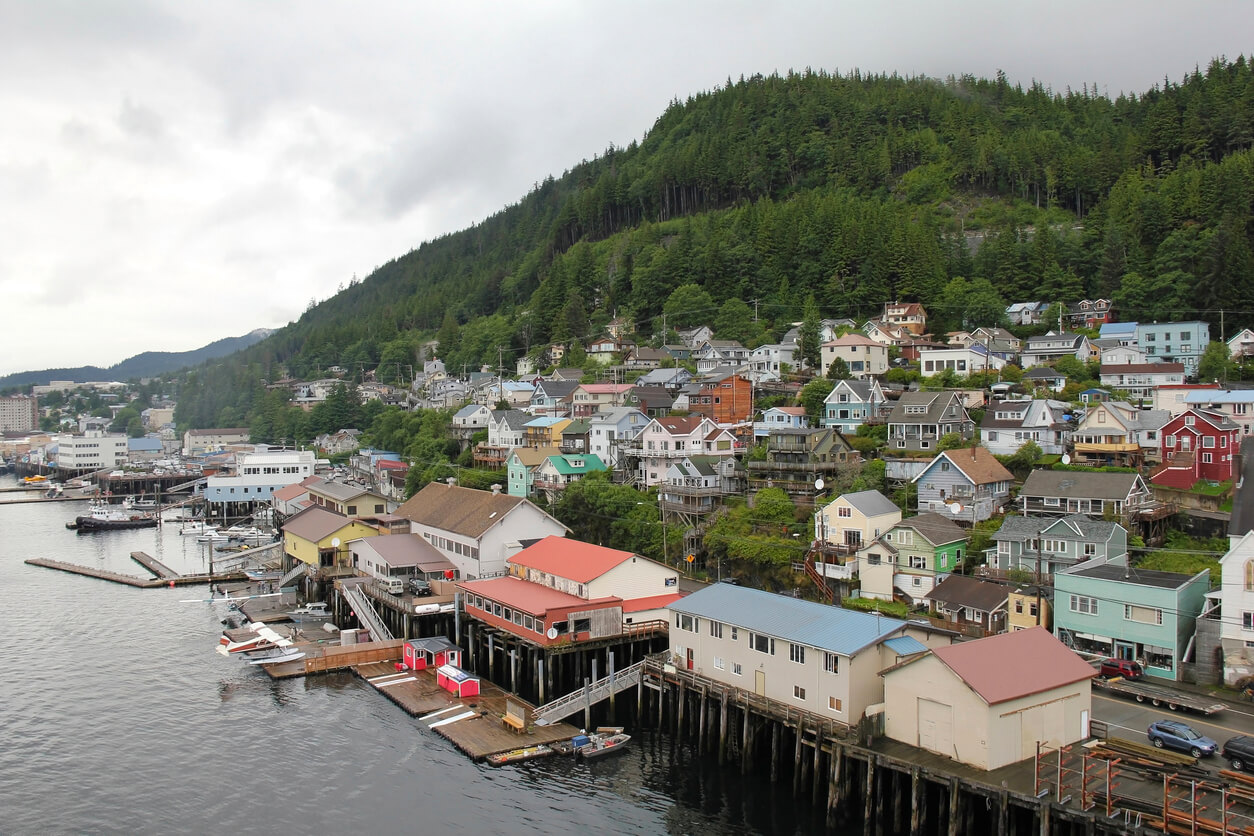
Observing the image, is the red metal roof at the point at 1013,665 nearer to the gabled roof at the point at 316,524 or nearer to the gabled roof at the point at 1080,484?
the gabled roof at the point at 1080,484

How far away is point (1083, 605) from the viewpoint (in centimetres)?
2962

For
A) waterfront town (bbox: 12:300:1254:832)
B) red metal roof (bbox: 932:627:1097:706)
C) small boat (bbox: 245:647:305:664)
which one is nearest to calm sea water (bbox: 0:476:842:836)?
small boat (bbox: 245:647:305:664)

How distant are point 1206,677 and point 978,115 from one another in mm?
105391

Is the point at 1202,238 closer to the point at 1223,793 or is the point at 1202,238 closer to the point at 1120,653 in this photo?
the point at 1120,653

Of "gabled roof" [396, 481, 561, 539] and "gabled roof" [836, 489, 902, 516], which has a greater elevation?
"gabled roof" [836, 489, 902, 516]

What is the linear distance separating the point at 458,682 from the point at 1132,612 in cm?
2376

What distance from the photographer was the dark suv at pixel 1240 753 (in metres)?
19.8

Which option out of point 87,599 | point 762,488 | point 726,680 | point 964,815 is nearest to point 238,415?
point 87,599

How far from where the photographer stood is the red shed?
32219 millimetres

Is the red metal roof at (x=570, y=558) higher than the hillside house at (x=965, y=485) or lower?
lower

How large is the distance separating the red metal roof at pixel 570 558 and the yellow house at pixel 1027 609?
14.6 metres

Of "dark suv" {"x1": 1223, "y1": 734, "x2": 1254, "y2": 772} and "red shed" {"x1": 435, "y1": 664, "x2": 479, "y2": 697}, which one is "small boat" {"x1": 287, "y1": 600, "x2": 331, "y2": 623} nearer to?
"red shed" {"x1": 435, "y1": 664, "x2": 479, "y2": 697}

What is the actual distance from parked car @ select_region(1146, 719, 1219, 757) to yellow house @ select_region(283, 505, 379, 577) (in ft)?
132

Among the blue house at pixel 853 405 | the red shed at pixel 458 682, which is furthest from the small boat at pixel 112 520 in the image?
the blue house at pixel 853 405
